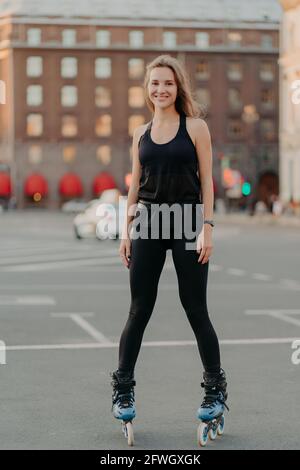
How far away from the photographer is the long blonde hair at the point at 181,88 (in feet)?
19.8

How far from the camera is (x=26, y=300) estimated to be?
1449 cm

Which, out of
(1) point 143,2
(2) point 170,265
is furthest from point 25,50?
(2) point 170,265

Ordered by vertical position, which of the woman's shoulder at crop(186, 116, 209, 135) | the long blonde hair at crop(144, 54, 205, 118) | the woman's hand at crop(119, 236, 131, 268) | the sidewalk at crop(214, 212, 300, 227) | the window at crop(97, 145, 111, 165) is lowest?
the sidewalk at crop(214, 212, 300, 227)

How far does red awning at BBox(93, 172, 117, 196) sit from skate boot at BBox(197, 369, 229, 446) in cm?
10011

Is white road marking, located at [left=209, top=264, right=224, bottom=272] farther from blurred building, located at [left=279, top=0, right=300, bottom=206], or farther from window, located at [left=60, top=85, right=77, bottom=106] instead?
window, located at [left=60, top=85, right=77, bottom=106]

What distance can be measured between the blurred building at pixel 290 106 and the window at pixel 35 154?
33.8 meters

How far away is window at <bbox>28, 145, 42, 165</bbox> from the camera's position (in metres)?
105

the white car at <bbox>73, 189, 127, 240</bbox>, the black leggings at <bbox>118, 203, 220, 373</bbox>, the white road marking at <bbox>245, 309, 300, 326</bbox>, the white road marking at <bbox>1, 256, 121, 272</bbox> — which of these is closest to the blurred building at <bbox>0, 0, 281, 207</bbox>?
the white car at <bbox>73, 189, 127, 240</bbox>

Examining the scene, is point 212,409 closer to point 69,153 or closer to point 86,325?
point 86,325

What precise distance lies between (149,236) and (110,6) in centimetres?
9880

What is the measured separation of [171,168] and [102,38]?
328 ft
